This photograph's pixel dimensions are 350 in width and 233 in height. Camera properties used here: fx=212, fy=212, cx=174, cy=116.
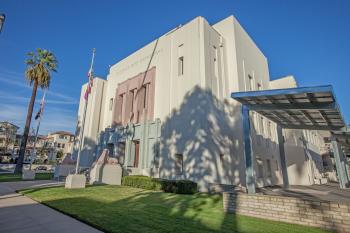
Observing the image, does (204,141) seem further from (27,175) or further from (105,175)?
(27,175)

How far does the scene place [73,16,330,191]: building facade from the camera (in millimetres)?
18422

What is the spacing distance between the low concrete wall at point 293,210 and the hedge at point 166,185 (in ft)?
→ 16.9

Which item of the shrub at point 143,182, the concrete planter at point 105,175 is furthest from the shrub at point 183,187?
the concrete planter at point 105,175

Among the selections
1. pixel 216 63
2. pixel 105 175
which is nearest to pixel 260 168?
pixel 216 63

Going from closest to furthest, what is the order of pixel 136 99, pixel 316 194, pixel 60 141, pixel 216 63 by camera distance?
1. pixel 316 194
2. pixel 216 63
3. pixel 136 99
4. pixel 60 141

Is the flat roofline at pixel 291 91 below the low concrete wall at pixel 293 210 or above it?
above

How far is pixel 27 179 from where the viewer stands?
21281mm

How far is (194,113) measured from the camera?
61.7 feet

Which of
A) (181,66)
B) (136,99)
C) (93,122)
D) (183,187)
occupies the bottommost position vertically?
(183,187)

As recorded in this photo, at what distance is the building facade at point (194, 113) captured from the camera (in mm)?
18422

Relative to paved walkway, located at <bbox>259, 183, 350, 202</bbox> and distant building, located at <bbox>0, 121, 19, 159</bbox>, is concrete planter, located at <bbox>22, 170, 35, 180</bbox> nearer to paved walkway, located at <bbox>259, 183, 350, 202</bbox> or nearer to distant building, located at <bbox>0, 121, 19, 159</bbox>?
paved walkway, located at <bbox>259, 183, 350, 202</bbox>

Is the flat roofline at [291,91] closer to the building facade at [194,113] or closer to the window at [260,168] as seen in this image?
the building facade at [194,113]

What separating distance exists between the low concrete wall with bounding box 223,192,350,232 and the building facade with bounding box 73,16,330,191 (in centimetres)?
790

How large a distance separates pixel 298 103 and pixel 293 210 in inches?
208
